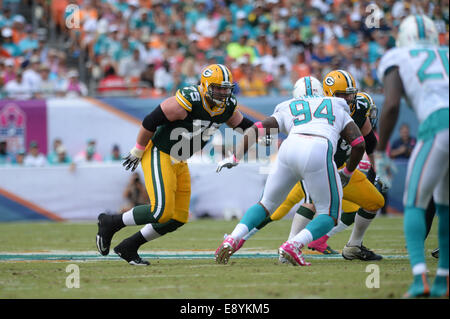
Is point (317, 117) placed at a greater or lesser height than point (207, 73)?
lesser

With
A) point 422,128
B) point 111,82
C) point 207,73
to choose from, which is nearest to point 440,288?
point 422,128

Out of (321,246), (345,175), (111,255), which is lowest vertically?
(111,255)

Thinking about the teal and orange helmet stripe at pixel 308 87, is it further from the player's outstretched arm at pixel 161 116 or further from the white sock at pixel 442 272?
the white sock at pixel 442 272

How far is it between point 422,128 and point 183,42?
10.7 m

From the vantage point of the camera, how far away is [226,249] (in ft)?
19.1

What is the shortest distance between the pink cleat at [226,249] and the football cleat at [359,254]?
48.1 inches

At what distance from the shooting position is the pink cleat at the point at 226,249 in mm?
5809

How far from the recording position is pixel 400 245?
7684 millimetres

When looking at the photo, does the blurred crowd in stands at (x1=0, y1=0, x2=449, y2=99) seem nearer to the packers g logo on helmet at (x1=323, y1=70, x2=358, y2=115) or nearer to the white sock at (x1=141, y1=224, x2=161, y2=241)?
the packers g logo on helmet at (x1=323, y1=70, x2=358, y2=115)

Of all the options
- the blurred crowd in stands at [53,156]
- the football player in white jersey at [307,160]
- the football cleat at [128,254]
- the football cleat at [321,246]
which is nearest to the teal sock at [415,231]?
the football player in white jersey at [307,160]

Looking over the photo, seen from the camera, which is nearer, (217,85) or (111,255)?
(217,85)

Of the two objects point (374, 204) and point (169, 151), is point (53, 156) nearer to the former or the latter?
point (169, 151)
